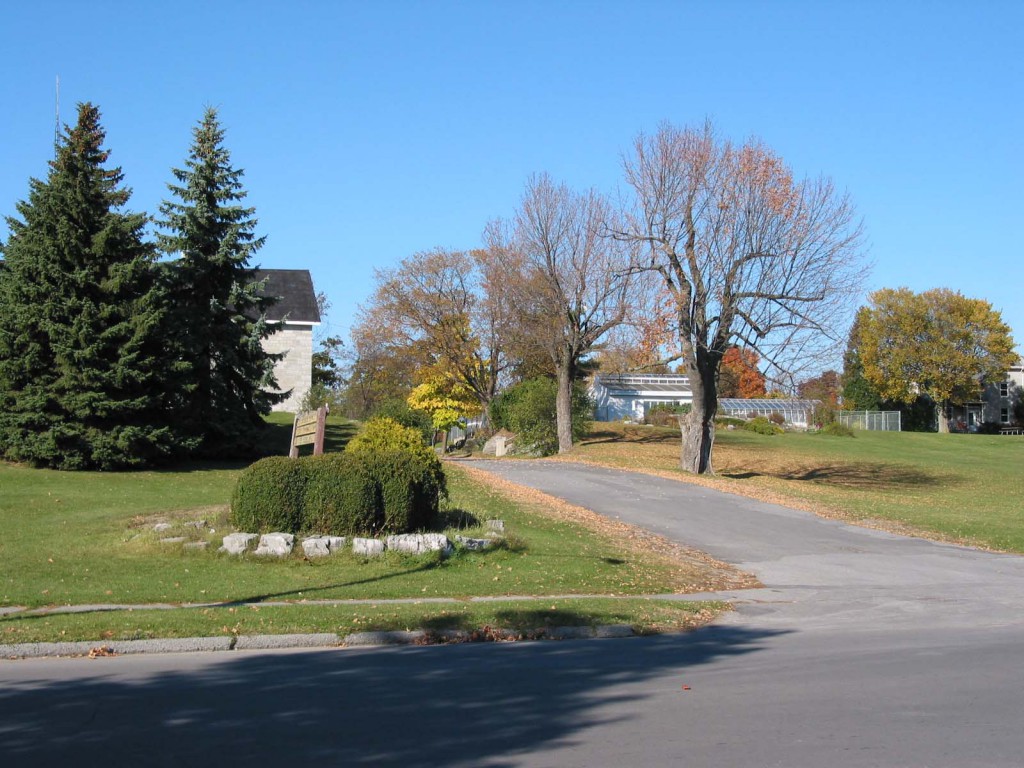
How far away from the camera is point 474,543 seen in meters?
15.2

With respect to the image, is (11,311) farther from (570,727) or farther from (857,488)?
(857,488)

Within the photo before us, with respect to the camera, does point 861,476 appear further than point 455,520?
Yes

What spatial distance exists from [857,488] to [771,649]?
85.8 ft

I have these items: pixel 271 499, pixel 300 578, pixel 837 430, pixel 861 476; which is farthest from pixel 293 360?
pixel 300 578

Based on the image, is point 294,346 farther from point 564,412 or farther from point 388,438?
point 388,438

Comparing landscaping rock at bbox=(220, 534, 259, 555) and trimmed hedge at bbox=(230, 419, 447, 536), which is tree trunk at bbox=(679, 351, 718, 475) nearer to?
trimmed hedge at bbox=(230, 419, 447, 536)

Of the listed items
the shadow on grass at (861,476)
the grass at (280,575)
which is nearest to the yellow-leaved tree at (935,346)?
the shadow on grass at (861,476)

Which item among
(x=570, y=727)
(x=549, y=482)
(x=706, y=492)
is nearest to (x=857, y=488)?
(x=706, y=492)

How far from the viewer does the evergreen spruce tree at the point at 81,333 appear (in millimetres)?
26438

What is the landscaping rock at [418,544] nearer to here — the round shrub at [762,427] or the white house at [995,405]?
the round shrub at [762,427]

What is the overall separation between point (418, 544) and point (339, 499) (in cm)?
145

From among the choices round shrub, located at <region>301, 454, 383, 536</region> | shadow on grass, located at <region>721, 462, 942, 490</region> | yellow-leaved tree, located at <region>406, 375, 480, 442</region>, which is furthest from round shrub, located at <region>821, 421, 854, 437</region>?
round shrub, located at <region>301, 454, 383, 536</region>

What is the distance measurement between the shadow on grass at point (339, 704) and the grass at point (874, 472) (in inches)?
555

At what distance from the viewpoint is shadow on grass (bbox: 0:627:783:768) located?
604 centimetres
